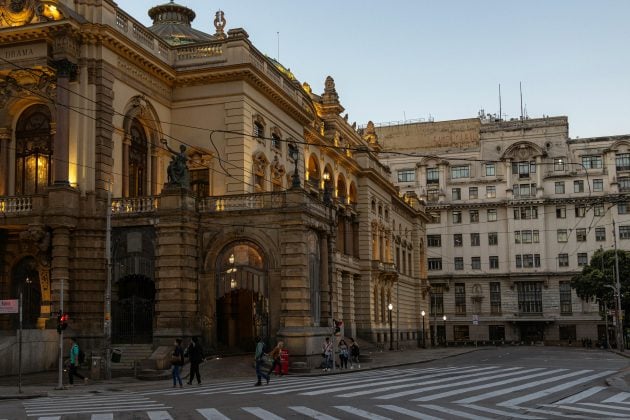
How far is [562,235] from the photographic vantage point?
97.3 meters

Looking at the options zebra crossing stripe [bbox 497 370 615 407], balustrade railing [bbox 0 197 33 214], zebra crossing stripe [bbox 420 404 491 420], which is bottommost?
zebra crossing stripe [bbox 497 370 615 407]

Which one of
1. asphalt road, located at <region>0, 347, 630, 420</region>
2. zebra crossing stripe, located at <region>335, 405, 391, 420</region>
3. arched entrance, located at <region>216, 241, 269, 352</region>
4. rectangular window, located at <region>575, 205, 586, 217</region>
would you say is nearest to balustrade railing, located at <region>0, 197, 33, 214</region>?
arched entrance, located at <region>216, 241, 269, 352</region>

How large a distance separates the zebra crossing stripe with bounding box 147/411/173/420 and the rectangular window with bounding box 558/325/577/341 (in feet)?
274

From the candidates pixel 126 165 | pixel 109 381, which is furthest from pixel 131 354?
pixel 126 165

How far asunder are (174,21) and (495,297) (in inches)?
2269

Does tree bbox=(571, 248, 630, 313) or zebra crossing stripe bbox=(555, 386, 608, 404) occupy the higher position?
tree bbox=(571, 248, 630, 313)

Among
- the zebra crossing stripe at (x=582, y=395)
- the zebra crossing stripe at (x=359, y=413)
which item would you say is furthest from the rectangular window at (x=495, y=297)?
the zebra crossing stripe at (x=359, y=413)

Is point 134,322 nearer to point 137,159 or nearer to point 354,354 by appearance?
point 137,159

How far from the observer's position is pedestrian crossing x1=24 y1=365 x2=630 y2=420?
713 inches

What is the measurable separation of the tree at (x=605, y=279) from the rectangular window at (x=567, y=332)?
Answer: 15.5m

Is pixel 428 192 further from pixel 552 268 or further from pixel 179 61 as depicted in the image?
pixel 179 61

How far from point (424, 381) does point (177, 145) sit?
2137cm

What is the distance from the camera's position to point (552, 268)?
319 feet

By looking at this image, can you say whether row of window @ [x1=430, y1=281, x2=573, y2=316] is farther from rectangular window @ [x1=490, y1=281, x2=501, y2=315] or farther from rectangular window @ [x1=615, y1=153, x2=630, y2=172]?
rectangular window @ [x1=615, y1=153, x2=630, y2=172]
